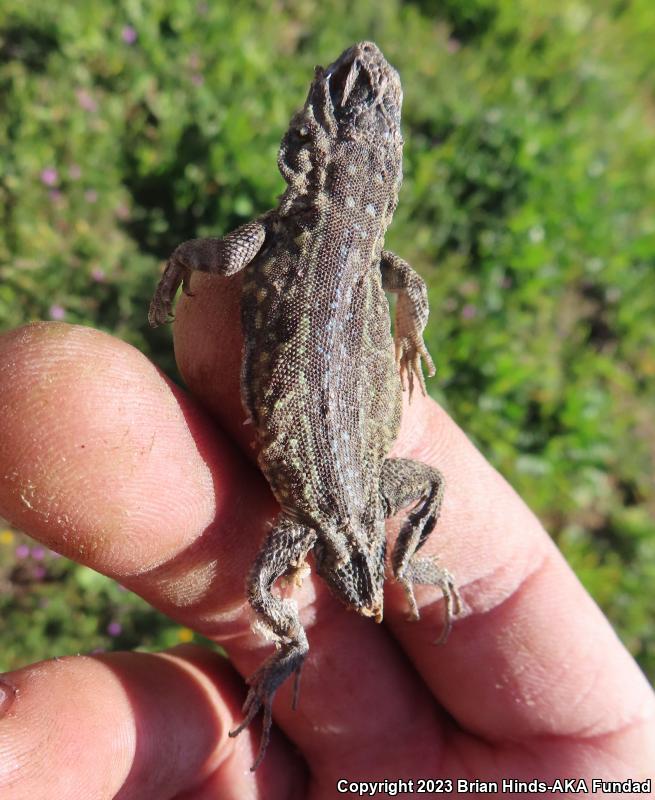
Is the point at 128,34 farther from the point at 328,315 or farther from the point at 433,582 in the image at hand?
the point at 433,582

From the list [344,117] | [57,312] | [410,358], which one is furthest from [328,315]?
A: [57,312]

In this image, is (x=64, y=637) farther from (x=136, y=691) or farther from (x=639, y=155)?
(x=639, y=155)

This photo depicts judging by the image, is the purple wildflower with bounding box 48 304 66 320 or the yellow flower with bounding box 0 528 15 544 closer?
the yellow flower with bounding box 0 528 15 544

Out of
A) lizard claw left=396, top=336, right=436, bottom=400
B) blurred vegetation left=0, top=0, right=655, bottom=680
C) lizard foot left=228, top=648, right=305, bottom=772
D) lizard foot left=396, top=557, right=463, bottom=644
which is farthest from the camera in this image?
blurred vegetation left=0, top=0, right=655, bottom=680

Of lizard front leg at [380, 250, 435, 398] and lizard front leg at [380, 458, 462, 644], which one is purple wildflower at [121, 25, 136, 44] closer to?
lizard front leg at [380, 250, 435, 398]

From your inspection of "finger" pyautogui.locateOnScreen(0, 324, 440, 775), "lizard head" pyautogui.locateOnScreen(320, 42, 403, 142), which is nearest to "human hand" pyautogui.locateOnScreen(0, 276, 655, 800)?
"finger" pyautogui.locateOnScreen(0, 324, 440, 775)
